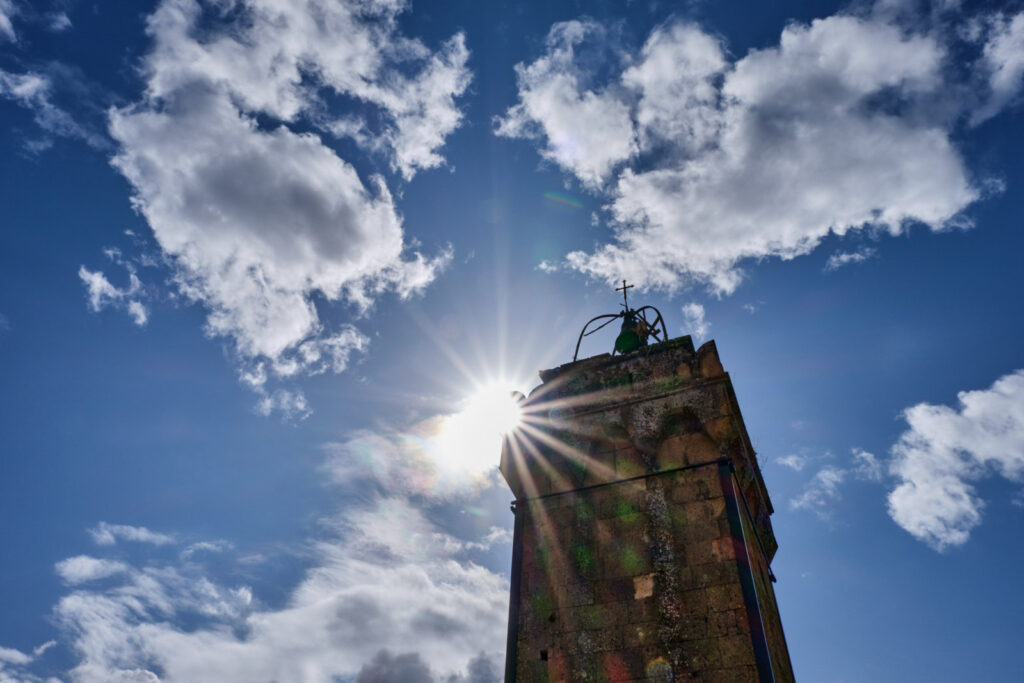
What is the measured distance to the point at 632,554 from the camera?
10.8 metres

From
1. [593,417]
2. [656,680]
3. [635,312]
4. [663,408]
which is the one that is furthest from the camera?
[635,312]

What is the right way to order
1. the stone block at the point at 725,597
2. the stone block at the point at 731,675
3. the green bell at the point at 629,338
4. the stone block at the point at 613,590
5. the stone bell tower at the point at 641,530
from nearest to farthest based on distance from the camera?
the stone block at the point at 731,675
the stone block at the point at 725,597
the stone bell tower at the point at 641,530
the stone block at the point at 613,590
the green bell at the point at 629,338

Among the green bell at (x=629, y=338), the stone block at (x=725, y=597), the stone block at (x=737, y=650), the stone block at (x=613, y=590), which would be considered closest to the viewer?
the stone block at (x=737, y=650)

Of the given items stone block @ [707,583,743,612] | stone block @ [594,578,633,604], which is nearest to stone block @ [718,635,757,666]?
stone block @ [707,583,743,612]

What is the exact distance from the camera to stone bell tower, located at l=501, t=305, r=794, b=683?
970cm

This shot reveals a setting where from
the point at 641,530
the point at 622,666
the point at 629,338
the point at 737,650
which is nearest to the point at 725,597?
the point at 737,650

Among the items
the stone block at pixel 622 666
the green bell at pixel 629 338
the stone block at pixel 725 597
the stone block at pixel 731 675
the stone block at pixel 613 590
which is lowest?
the stone block at pixel 731 675

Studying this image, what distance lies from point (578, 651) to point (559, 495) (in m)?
2.80

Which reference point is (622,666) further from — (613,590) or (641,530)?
(641,530)

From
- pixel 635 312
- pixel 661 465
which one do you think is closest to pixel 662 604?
pixel 661 465

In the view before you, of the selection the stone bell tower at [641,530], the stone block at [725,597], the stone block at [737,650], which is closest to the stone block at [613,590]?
the stone bell tower at [641,530]

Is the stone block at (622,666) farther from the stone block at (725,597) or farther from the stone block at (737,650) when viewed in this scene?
the stone block at (725,597)

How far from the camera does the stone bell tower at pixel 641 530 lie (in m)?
9.70

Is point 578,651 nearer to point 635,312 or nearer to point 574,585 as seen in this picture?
point 574,585
